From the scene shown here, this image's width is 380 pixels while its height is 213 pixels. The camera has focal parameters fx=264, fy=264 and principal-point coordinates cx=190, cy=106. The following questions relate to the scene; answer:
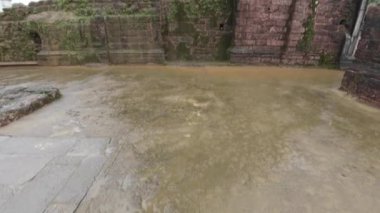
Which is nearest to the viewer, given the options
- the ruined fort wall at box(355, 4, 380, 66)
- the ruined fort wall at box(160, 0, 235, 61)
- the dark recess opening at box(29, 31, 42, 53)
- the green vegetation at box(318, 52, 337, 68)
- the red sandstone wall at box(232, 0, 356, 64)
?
the ruined fort wall at box(355, 4, 380, 66)

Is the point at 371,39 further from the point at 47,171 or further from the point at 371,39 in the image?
the point at 47,171

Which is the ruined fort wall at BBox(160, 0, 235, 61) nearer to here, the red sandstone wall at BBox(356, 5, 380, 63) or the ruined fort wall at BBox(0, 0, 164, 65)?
the ruined fort wall at BBox(0, 0, 164, 65)

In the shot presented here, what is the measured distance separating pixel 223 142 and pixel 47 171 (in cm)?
169

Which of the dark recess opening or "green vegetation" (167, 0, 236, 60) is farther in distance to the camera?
the dark recess opening

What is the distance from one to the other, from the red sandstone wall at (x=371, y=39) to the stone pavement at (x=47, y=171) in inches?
238

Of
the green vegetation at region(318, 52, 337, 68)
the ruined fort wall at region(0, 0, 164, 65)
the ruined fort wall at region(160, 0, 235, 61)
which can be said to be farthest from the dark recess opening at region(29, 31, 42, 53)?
the green vegetation at region(318, 52, 337, 68)

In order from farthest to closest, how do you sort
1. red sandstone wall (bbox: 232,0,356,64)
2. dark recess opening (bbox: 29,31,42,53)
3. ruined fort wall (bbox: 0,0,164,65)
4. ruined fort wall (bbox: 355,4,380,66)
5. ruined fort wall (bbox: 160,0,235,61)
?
dark recess opening (bbox: 29,31,42,53) < ruined fort wall (bbox: 0,0,164,65) < ruined fort wall (bbox: 160,0,235,61) < red sandstone wall (bbox: 232,0,356,64) < ruined fort wall (bbox: 355,4,380,66)

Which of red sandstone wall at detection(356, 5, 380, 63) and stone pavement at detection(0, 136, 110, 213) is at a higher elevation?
red sandstone wall at detection(356, 5, 380, 63)

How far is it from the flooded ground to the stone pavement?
0.14 m

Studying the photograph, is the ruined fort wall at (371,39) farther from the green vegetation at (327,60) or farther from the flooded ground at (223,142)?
the flooded ground at (223,142)

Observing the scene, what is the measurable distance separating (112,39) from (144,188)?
6.09 metres

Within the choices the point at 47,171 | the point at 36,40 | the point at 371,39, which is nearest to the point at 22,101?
the point at 47,171

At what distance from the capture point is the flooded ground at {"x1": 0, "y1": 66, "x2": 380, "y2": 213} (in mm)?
1980

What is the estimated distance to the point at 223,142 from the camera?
2.81 m
